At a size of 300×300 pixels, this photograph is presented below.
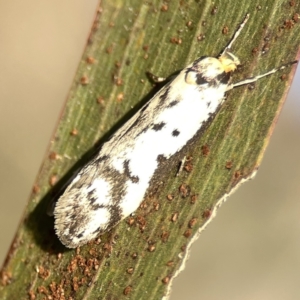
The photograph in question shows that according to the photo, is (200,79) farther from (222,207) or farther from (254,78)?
(222,207)

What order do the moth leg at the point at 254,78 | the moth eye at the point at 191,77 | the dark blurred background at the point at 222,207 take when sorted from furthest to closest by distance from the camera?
the dark blurred background at the point at 222,207
the moth eye at the point at 191,77
the moth leg at the point at 254,78

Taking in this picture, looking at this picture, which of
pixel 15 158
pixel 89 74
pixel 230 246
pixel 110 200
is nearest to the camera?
pixel 110 200

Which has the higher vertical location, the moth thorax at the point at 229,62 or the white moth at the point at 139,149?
the moth thorax at the point at 229,62

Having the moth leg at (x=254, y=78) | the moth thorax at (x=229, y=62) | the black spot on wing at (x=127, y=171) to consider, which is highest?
the moth thorax at (x=229, y=62)

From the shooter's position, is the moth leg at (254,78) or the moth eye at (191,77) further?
the moth eye at (191,77)

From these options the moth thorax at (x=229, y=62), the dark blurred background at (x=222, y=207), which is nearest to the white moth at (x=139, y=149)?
the moth thorax at (x=229, y=62)

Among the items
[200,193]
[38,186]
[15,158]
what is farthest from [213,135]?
[15,158]

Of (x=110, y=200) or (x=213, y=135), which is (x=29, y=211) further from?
(x=213, y=135)

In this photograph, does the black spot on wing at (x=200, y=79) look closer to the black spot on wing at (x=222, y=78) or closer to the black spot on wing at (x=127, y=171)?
the black spot on wing at (x=222, y=78)

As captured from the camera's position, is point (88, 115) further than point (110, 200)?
Yes
